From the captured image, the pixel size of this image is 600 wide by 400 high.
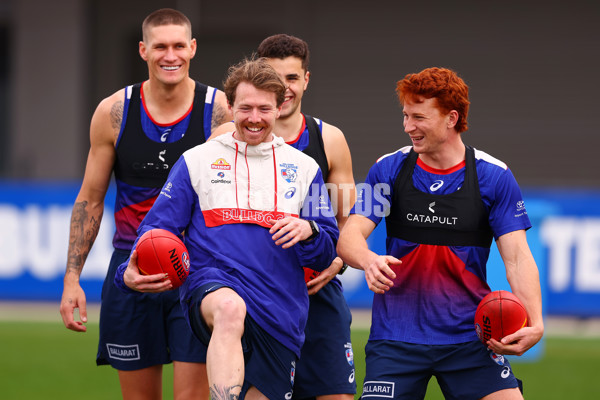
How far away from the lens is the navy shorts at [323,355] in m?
5.86

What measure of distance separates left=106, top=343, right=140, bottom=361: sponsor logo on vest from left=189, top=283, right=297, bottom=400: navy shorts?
1.39 metres

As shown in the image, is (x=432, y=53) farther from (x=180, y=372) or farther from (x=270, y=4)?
(x=180, y=372)

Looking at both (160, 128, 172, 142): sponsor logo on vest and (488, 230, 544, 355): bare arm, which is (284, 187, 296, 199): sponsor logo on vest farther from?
(160, 128, 172, 142): sponsor logo on vest

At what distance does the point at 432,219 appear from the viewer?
5.20 m

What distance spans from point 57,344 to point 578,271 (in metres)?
6.62

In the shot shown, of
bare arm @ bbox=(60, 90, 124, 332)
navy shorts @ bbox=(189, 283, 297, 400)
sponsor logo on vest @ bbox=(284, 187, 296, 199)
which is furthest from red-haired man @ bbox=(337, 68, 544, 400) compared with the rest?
bare arm @ bbox=(60, 90, 124, 332)

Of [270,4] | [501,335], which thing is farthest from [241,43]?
[501,335]

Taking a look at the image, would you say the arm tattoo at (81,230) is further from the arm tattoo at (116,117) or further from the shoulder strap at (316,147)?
the shoulder strap at (316,147)

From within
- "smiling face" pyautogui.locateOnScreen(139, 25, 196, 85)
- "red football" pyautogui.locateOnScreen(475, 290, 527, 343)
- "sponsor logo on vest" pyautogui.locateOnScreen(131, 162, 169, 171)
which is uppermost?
"smiling face" pyautogui.locateOnScreen(139, 25, 196, 85)

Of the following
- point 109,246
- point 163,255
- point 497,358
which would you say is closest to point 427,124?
point 497,358

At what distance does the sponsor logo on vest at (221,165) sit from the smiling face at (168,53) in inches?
44.1

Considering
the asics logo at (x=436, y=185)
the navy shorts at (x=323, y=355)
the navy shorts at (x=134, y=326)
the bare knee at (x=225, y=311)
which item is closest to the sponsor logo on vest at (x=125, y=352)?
the navy shorts at (x=134, y=326)

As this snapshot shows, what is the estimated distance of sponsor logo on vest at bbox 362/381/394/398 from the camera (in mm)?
5082

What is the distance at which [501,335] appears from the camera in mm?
4855
